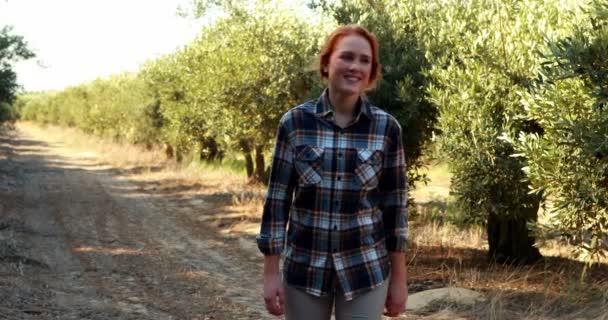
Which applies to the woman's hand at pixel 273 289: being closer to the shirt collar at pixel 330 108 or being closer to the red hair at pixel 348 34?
the shirt collar at pixel 330 108

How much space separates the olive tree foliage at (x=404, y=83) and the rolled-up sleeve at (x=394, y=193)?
645cm

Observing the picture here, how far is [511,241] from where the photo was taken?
387 inches

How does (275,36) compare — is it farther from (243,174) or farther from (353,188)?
(353,188)

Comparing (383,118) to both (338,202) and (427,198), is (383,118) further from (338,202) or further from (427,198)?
(427,198)

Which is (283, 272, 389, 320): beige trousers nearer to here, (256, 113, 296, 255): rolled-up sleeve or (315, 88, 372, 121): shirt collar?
(256, 113, 296, 255): rolled-up sleeve

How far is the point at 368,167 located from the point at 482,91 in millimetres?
5915

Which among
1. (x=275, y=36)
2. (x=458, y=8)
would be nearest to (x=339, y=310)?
(x=458, y=8)

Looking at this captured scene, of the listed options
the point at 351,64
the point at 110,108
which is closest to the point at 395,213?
the point at 351,64

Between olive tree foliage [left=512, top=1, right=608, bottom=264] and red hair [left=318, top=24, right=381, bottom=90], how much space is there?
3276 mm

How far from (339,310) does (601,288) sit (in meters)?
5.77

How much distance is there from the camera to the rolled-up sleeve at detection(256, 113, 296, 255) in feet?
9.10

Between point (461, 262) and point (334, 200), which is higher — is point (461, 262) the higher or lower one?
the lower one

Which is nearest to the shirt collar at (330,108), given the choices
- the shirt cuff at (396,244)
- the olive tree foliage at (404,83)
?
the shirt cuff at (396,244)

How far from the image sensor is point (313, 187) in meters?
2.72
